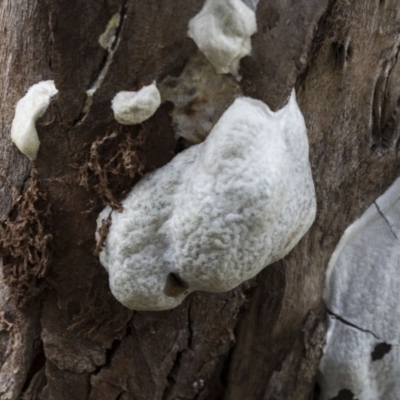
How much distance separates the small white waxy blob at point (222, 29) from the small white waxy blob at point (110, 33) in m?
0.12

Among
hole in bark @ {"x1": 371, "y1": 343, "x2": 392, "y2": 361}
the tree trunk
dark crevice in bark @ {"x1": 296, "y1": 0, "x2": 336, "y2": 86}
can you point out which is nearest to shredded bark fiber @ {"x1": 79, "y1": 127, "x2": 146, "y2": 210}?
the tree trunk

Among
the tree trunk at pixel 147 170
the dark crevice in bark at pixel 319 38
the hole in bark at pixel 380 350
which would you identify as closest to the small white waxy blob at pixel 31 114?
the tree trunk at pixel 147 170

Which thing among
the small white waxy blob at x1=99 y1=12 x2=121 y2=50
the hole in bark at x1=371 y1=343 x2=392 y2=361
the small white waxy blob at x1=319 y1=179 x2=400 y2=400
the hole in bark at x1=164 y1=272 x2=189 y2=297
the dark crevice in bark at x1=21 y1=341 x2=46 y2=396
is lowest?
the hole in bark at x1=371 y1=343 x2=392 y2=361

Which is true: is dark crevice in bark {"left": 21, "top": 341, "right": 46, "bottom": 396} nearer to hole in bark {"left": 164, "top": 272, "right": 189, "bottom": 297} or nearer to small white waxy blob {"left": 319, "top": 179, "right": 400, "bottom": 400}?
hole in bark {"left": 164, "top": 272, "right": 189, "bottom": 297}

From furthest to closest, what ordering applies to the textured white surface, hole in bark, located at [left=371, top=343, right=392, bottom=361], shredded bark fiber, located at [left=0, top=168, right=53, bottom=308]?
hole in bark, located at [left=371, top=343, right=392, bottom=361] < shredded bark fiber, located at [left=0, top=168, right=53, bottom=308] < the textured white surface

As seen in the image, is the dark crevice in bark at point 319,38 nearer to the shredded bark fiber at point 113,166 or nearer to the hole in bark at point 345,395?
the shredded bark fiber at point 113,166

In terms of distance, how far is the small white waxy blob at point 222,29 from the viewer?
854 millimetres

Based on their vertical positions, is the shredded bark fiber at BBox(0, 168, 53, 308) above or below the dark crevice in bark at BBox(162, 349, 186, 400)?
above

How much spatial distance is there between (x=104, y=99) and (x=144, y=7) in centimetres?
A: 16

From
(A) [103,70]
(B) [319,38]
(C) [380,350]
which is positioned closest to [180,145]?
(A) [103,70]

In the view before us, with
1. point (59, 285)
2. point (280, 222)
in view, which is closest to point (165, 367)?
point (59, 285)

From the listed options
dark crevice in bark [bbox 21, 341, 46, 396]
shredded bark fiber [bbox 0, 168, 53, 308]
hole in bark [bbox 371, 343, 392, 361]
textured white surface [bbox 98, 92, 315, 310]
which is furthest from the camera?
hole in bark [bbox 371, 343, 392, 361]

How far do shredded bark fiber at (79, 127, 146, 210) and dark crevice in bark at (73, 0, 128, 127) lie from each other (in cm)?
5

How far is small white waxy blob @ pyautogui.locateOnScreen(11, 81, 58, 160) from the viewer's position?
3.05ft
